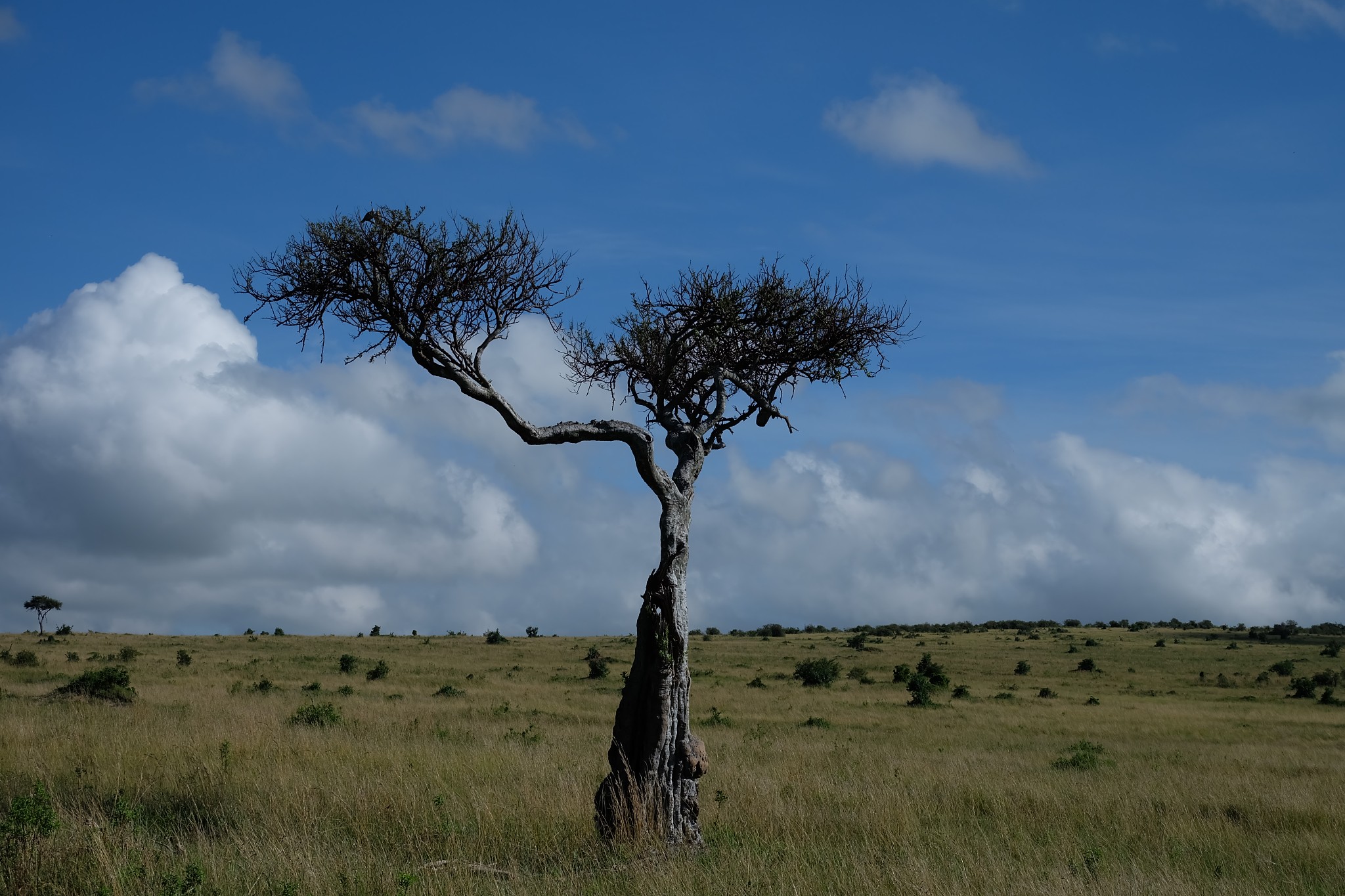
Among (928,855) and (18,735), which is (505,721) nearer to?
(18,735)

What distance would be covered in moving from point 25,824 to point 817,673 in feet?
117

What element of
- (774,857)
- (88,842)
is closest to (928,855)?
(774,857)

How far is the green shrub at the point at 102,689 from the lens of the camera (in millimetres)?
22953

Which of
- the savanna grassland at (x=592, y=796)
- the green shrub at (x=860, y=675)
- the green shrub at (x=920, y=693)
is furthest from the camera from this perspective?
the green shrub at (x=860, y=675)

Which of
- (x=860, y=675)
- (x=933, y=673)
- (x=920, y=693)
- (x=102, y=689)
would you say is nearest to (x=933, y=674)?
(x=933, y=673)

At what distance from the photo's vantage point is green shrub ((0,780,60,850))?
323 inches

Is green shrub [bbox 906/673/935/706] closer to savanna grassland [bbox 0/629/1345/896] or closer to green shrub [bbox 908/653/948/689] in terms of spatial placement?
savanna grassland [bbox 0/629/1345/896]

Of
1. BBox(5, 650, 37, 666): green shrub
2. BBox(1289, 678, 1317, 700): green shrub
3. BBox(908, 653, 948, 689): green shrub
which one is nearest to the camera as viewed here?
BBox(5, 650, 37, 666): green shrub

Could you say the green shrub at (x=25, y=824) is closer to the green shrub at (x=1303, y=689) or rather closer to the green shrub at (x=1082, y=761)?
the green shrub at (x=1082, y=761)

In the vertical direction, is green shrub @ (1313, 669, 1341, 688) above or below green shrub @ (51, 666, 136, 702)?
below

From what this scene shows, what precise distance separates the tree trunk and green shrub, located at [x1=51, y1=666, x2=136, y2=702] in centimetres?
1791

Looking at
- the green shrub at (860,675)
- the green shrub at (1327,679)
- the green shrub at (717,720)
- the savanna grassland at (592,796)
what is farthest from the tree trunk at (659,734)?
the green shrub at (1327,679)

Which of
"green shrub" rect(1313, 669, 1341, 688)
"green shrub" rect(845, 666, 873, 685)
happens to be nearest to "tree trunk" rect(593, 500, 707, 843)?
"green shrub" rect(845, 666, 873, 685)

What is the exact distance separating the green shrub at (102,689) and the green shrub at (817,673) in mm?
25235
